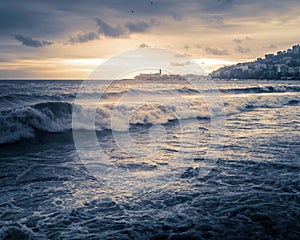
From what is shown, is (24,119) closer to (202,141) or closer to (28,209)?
(202,141)

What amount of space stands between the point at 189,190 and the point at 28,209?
3000 millimetres

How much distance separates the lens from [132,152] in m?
9.49

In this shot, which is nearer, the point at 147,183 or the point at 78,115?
the point at 147,183

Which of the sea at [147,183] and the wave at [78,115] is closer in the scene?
the sea at [147,183]

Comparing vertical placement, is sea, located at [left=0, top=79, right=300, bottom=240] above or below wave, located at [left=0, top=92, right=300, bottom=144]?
below

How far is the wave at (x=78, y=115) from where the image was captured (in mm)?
12301

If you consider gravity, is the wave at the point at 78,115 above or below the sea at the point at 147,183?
above

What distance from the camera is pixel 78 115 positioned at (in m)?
15.8

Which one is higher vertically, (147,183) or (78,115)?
(78,115)

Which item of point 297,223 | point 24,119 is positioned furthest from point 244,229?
point 24,119

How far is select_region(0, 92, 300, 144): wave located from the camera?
1230 cm

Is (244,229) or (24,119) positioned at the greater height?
(24,119)

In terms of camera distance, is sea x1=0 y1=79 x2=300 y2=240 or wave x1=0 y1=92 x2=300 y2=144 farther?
wave x1=0 y1=92 x2=300 y2=144

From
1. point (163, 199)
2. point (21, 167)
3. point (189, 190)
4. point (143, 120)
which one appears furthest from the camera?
point (143, 120)
